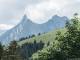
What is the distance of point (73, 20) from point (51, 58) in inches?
542

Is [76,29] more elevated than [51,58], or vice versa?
[76,29]

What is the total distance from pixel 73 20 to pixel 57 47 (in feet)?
32.4

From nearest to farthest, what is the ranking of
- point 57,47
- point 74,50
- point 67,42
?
point 74,50, point 67,42, point 57,47

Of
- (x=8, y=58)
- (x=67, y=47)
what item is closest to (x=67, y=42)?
(x=67, y=47)

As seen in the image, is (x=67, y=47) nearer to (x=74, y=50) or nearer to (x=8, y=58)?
(x=74, y=50)

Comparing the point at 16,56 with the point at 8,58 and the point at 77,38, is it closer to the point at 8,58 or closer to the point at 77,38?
the point at 8,58

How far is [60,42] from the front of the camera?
318ft

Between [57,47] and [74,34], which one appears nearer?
[74,34]

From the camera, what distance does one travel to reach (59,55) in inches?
3703

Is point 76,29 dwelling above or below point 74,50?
above

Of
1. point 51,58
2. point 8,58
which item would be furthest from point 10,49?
point 51,58

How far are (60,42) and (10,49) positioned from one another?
1569 cm

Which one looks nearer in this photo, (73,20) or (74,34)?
(74,34)

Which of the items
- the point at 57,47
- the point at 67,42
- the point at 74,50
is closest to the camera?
the point at 74,50
